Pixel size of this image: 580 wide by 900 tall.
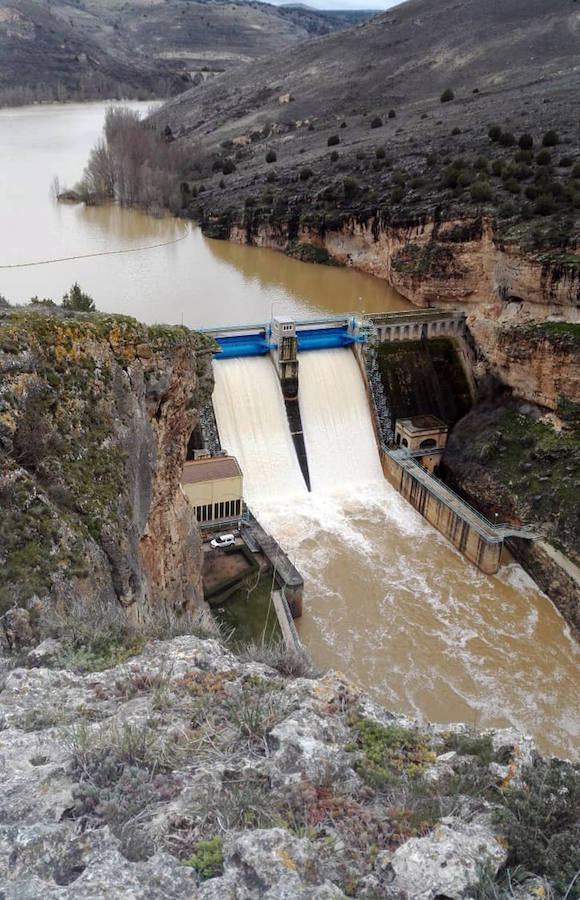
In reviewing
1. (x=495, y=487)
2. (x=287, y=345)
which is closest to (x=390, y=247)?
(x=287, y=345)

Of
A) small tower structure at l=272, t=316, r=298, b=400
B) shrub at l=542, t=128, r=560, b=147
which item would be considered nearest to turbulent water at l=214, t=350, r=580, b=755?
small tower structure at l=272, t=316, r=298, b=400

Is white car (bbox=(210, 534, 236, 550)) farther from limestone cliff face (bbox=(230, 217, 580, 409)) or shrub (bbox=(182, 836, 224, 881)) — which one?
shrub (bbox=(182, 836, 224, 881))

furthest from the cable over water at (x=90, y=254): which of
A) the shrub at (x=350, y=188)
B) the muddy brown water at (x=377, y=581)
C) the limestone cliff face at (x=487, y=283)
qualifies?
the limestone cliff face at (x=487, y=283)

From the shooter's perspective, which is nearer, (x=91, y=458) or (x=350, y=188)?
(x=91, y=458)

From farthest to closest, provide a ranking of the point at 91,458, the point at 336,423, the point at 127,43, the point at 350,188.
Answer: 1. the point at 127,43
2. the point at 350,188
3. the point at 336,423
4. the point at 91,458

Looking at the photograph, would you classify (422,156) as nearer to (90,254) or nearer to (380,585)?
(90,254)

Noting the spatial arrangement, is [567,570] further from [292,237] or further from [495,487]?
[292,237]

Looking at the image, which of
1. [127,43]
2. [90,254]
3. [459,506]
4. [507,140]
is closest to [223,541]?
[459,506]

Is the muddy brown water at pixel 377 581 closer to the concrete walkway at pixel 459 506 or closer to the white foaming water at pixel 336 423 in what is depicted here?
the white foaming water at pixel 336 423
